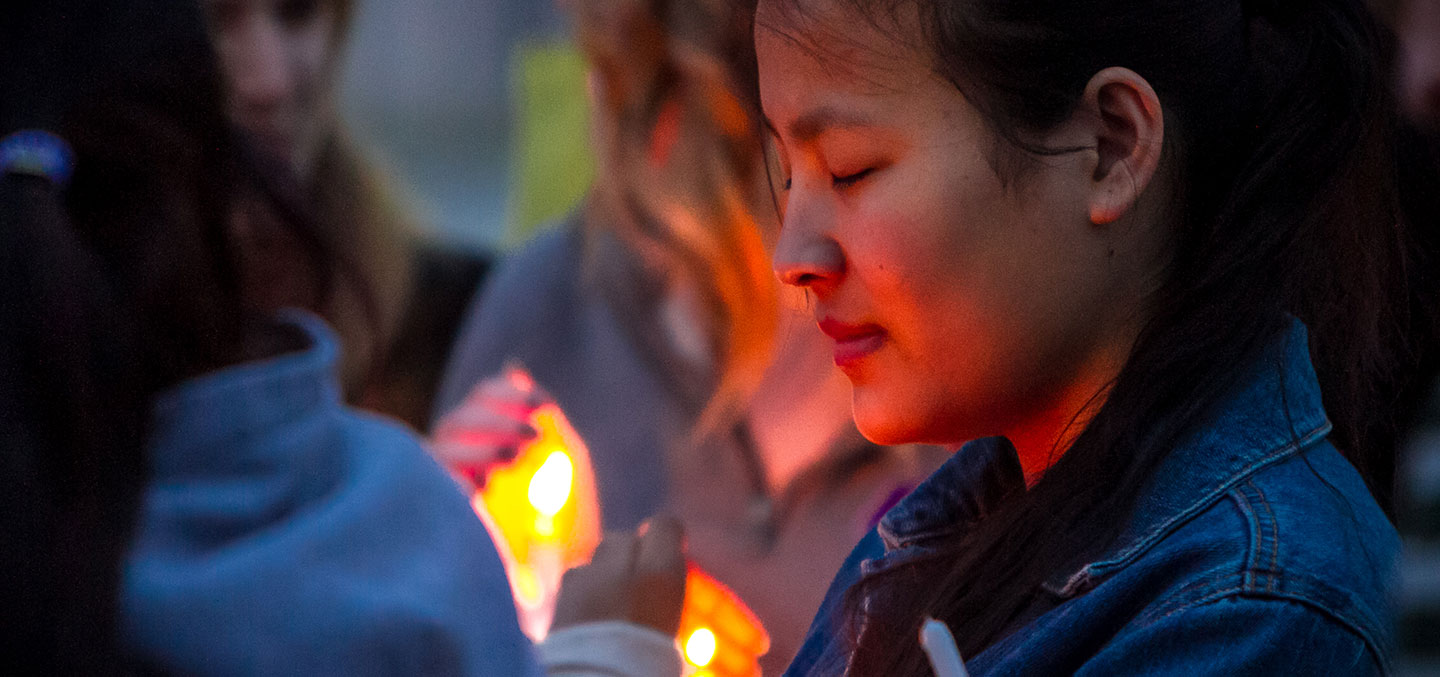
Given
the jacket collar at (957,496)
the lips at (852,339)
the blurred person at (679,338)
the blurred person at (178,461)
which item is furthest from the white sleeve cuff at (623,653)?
the blurred person at (679,338)

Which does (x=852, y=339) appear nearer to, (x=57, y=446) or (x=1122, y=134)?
(x=1122, y=134)

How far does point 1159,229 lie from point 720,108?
1306 mm

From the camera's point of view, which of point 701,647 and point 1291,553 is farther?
point 701,647

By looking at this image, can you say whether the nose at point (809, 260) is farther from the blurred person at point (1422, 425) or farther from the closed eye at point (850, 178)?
the blurred person at point (1422, 425)

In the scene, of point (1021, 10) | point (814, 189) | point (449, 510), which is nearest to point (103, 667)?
point (449, 510)

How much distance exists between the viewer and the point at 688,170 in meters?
1.95

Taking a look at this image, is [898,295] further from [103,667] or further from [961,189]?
[103,667]

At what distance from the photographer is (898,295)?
67 cm

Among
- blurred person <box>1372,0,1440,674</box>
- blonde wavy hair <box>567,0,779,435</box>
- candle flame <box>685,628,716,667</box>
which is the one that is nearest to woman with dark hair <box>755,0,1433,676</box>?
blurred person <box>1372,0,1440,674</box>

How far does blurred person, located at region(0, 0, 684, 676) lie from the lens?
0.85 m

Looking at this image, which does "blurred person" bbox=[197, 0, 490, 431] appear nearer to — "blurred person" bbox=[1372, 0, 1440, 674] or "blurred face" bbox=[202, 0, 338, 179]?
"blurred face" bbox=[202, 0, 338, 179]

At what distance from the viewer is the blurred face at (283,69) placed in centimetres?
187

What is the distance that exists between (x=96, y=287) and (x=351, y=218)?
54.6 inches

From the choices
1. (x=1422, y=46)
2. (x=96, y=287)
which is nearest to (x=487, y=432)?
(x=96, y=287)
